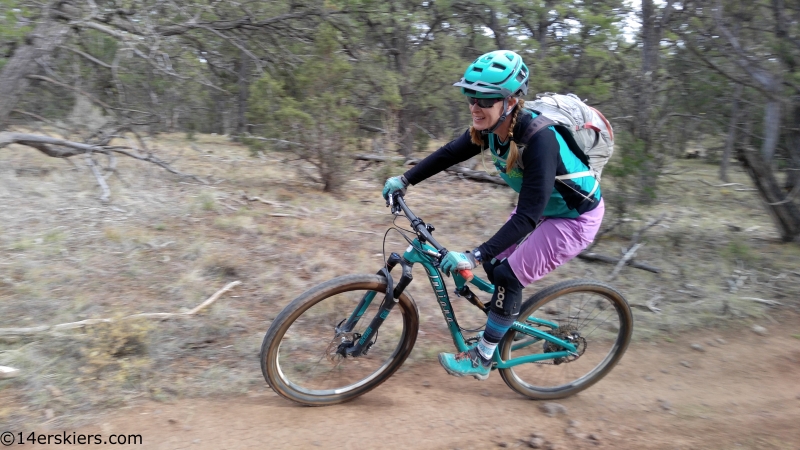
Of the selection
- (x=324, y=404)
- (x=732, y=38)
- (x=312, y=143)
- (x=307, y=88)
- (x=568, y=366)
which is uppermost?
(x=732, y=38)

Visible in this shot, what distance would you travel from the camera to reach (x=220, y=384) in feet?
12.2

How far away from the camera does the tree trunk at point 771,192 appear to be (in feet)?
22.8

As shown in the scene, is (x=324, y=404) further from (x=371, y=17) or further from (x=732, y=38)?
(x=371, y=17)

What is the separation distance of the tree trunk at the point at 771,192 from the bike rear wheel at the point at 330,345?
5539 mm

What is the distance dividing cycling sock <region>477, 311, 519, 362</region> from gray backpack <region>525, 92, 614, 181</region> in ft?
3.25

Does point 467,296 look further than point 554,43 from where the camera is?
No

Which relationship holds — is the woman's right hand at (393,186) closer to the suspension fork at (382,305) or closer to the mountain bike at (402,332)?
the mountain bike at (402,332)

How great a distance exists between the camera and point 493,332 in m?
3.50

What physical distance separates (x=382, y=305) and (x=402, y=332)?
1.34 ft

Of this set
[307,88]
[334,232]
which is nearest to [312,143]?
[307,88]

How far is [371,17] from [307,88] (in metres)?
2.44

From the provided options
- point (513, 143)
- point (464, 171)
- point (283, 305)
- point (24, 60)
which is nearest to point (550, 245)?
point (513, 143)

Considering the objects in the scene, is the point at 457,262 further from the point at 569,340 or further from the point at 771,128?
the point at 771,128

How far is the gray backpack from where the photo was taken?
3.23 m
